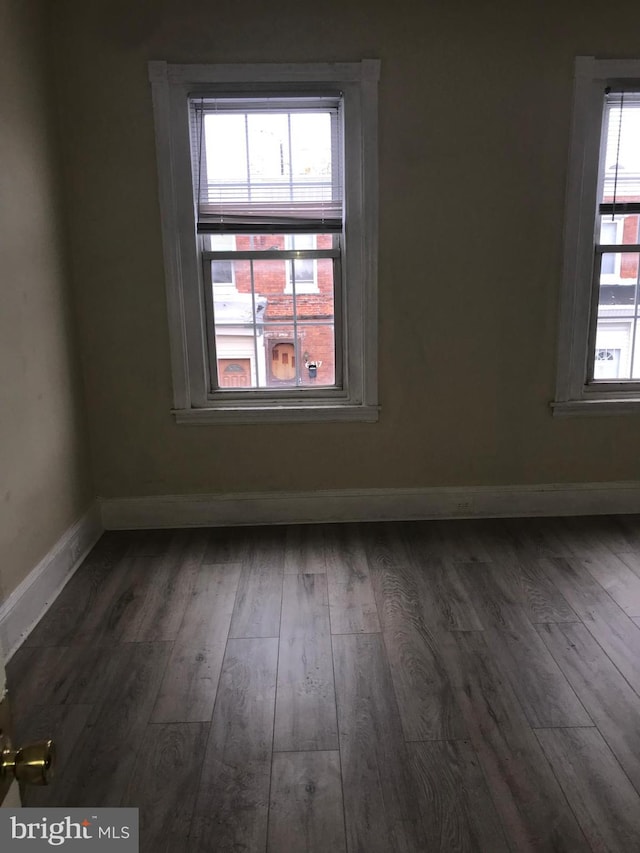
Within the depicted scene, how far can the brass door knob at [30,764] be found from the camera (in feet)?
2.81

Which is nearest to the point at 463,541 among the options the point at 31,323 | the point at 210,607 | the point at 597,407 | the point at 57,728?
the point at 597,407

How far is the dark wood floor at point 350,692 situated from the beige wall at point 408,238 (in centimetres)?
Answer: 49

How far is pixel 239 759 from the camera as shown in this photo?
204 cm

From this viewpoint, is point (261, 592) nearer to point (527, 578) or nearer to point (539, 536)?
point (527, 578)

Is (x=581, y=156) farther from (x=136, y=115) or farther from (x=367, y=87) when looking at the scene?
(x=136, y=115)

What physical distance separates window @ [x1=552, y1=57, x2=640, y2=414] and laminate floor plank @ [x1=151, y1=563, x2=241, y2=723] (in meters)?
2.12

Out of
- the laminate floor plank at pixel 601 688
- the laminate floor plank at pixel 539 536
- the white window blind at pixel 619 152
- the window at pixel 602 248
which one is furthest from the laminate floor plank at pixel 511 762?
the white window blind at pixel 619 152

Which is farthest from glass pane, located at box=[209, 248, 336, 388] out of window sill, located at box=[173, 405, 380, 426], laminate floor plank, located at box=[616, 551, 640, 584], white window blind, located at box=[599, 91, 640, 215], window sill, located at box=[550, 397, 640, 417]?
laminate floor plank, located at box=[616, 551, 640, 584]

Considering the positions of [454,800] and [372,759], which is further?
[372,759]

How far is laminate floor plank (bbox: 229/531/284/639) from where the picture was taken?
111 inches

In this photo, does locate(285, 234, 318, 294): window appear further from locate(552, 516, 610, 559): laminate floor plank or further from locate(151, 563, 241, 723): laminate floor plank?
locate(552, 516, 610, 559): laminate floor plank

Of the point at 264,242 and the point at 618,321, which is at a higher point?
the point at 264,242

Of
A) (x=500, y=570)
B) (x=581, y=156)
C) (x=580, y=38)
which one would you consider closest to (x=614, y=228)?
(x=581, y=156)

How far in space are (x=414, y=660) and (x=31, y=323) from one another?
2181 millimetres
